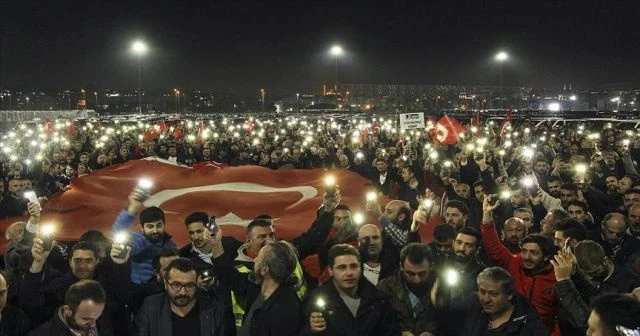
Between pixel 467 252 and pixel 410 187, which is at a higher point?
pixel 467 252

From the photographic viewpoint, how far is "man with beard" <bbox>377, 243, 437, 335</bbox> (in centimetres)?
487

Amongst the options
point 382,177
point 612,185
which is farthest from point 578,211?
point 382,177

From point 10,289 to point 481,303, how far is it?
381 centimetres

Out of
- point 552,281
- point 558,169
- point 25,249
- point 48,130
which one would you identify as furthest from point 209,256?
point 48,130

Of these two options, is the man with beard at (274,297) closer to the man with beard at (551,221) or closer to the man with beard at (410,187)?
the man with beard at (551,221)

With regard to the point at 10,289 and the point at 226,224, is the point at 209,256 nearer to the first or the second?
the point at 10,289

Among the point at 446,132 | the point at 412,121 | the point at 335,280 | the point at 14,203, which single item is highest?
the point at 412,121

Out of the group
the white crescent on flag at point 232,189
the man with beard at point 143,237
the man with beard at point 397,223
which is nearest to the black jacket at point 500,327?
the man with beard at point 397,223

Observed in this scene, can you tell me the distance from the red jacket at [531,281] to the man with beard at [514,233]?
23.6 inches

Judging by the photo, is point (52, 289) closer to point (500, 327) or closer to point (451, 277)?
point (451, 277)

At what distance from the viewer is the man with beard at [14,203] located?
32.1 ft

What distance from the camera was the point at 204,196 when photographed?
10.7 meters

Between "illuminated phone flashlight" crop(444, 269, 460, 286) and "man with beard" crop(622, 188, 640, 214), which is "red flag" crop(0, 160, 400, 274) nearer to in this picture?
"man with beard" crop(622, 188, 640, 214)

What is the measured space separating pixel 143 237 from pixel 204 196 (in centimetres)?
436
